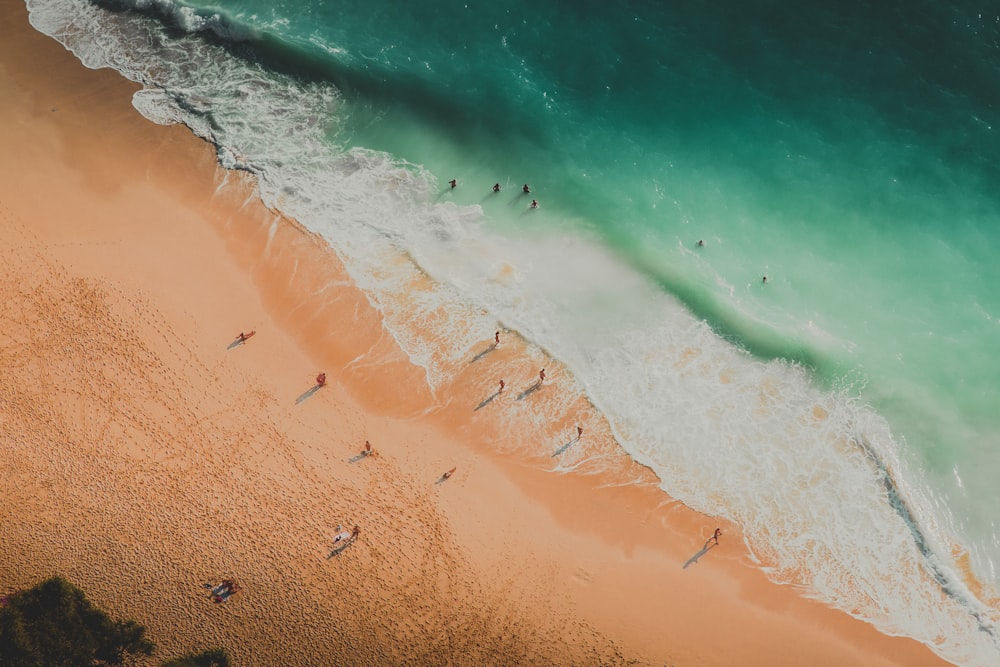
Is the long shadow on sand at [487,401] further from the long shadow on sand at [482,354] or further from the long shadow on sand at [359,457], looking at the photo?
the long shadow on sand at [359,457]

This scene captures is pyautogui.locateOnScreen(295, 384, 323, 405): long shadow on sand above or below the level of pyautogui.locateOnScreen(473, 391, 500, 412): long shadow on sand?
below

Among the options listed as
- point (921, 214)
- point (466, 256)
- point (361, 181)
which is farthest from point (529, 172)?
point (921, 214)

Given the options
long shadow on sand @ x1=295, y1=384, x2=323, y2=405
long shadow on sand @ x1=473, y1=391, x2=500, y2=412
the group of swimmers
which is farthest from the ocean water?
long shadow on sand @ x1=295, y1=384, x2=323, y2=405

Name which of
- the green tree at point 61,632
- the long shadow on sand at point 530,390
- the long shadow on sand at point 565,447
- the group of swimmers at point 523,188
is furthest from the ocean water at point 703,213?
the green tree at point 61,632

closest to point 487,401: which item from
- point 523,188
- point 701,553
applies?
point 701,553

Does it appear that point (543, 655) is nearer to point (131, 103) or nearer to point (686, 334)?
point (686, 334)

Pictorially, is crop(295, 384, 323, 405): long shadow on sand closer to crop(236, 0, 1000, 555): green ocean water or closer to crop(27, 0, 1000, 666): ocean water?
crop(27, 0, 1000, 666): ocean water

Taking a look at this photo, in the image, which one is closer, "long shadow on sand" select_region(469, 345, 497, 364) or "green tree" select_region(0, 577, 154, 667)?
"green tree" select_region(0, 577, 154, 667)

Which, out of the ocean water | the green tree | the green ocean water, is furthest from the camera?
the green ocean water
